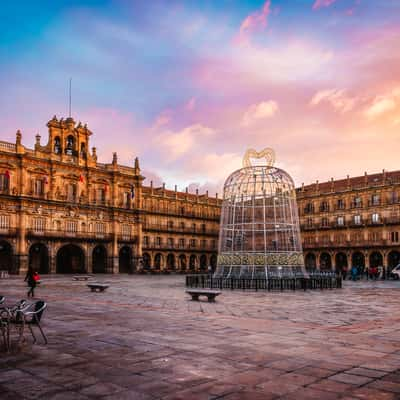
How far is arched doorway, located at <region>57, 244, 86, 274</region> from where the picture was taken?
51.9 m

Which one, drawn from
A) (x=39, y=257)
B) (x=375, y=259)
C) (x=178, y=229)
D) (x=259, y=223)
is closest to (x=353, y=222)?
(x=375, y=259)

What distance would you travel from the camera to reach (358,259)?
61031 millimetres

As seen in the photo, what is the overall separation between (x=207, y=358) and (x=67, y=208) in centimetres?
4443

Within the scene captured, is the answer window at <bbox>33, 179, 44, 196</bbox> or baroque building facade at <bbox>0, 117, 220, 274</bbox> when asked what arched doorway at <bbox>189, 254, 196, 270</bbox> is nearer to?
baroque building facade at <bbox>0, 117, 220, 274</bbox>

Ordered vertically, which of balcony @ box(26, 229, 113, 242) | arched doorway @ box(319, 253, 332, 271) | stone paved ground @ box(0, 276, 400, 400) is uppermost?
balcony @ box(26, 229, 113, 242)

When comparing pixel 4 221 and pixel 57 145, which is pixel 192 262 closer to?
pixel 57 145

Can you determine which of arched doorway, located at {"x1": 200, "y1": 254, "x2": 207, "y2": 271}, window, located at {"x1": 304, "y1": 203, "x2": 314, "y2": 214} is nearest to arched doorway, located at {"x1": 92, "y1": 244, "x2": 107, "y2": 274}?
arched doorway, located at {"x1": 200, "y1": 254, "x2": 207, "y2": 271}

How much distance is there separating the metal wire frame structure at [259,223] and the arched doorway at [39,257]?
1065 inches

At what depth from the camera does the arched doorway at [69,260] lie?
170 feet

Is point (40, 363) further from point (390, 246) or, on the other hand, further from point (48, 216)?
point (390, 246)

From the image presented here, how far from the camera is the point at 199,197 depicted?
73500mm

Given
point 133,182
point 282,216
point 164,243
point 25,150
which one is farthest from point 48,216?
point 282,216

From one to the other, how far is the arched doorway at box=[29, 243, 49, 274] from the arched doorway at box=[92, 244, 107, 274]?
5.89 meters

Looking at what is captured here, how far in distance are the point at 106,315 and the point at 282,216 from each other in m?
17.0
